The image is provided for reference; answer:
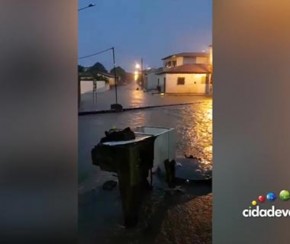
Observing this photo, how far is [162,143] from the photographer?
2186 millimetres

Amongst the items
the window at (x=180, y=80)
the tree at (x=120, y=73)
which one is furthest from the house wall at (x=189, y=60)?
the tree at (x=120, y=73)

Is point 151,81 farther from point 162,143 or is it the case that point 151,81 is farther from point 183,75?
point 162,143

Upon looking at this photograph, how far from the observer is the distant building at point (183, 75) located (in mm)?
2025

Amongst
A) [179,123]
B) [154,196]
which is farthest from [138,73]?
[154,196]

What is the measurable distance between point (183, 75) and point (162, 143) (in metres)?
0.43

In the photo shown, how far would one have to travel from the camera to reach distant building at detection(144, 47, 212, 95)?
2025 mm

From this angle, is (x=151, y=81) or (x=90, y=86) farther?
(x=151, y=81)

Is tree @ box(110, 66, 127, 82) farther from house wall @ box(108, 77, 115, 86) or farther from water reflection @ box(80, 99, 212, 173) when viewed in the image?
water reflection @ box(80, 99, 212, 173)

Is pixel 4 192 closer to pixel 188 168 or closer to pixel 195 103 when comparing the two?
pixel 188 168

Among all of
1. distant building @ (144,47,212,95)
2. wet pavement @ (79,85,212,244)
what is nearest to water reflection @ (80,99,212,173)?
wet pavement @ (79,85,212,244)

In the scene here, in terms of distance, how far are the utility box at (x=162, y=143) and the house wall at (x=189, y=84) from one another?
25cm

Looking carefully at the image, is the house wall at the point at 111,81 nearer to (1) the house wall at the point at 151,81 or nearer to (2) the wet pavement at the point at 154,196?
(2) the wet pavement at the point at 154,196

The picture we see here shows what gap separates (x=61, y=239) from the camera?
1.96 metres

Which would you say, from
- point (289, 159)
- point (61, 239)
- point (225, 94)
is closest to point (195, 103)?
point (225, 94)
